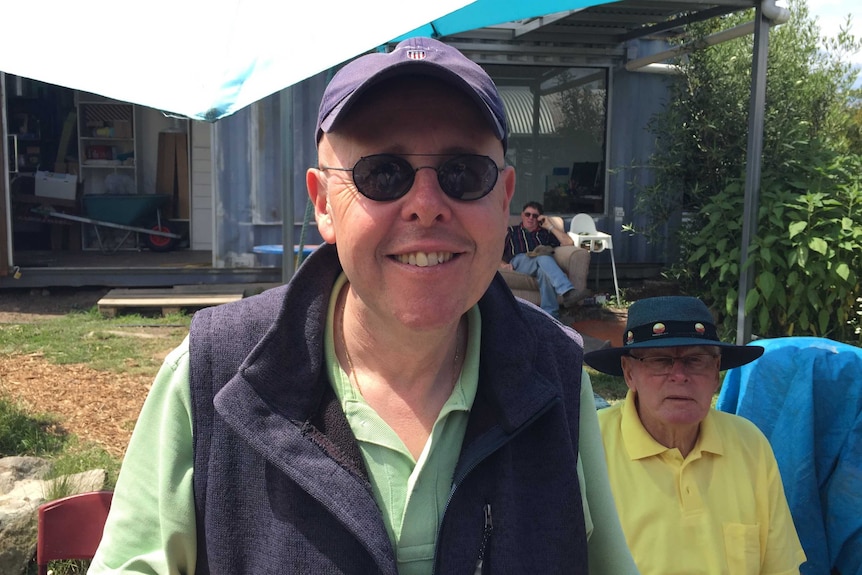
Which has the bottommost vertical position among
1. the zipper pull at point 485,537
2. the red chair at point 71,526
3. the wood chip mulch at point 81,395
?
the wood chip mulch at point 81,395

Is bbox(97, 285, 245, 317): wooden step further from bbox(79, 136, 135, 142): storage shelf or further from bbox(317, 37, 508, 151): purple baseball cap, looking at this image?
bbox(317, 37, 508, 151): purple baseball cap

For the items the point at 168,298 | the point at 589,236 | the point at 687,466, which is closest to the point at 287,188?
the point at 687,466

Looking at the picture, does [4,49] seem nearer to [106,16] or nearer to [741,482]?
[106,16]

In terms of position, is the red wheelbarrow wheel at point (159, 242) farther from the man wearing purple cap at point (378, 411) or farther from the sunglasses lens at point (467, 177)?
the sunglasses lens at point (467, 177)

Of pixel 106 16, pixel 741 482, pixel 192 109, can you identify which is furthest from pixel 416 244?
pixel 741 482

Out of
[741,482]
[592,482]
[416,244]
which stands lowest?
[741,482]

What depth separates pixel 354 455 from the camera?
131cm

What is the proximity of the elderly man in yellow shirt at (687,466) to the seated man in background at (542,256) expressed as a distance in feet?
17.8

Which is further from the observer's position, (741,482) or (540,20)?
(540,20)

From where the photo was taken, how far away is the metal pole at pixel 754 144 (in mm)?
6562

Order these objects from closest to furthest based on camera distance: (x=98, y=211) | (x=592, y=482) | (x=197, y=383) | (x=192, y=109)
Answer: (x=197, y=383), (x=592, y=482), (x=192, y=109), (x=98, y=211)

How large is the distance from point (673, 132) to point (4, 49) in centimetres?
796

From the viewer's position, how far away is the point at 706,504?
2635 mm

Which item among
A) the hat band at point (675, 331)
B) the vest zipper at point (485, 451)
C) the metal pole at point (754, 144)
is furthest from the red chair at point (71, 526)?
the metal pole at point (754, 144)
